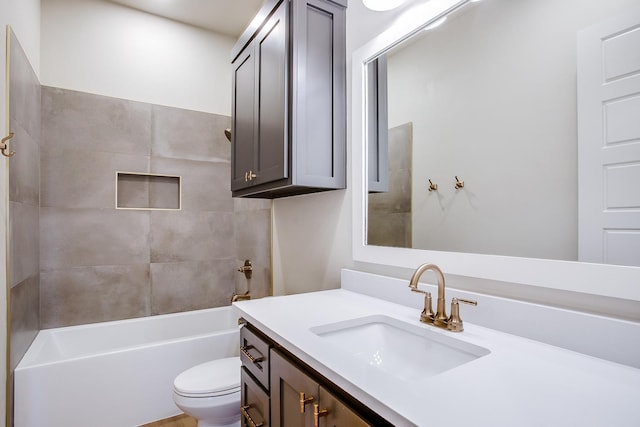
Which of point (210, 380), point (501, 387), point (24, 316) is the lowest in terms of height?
point (210, 380)

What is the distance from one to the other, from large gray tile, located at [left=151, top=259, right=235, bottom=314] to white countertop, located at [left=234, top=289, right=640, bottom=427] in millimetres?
2268

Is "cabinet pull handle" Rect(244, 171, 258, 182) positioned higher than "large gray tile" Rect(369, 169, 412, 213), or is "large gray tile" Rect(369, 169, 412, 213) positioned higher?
"cabinet pull handle" Rect(244, 171, 258, 182)

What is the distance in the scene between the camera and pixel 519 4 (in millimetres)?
1041

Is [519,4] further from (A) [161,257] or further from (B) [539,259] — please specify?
(A) [161,257]

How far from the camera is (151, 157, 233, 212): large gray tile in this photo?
2.94 meters

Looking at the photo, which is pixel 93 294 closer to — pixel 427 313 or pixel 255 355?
pixel 255 355

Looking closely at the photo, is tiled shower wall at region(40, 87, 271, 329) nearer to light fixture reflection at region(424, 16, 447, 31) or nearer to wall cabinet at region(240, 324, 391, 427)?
wall cabinet at region(240, 324, 391, 427)

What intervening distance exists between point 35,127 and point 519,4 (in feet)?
9.39

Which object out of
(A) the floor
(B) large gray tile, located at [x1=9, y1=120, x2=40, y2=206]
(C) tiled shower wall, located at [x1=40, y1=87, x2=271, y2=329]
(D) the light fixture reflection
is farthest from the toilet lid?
(D) the light fixture reflection

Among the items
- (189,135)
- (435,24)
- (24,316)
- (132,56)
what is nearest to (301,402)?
(435,24)

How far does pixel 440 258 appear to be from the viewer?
1.22 meters

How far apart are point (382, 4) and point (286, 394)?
154cm

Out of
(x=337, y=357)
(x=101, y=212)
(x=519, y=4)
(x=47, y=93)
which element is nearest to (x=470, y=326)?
(x=337, y=357)

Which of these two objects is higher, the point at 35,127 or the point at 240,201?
the point at 35,127
